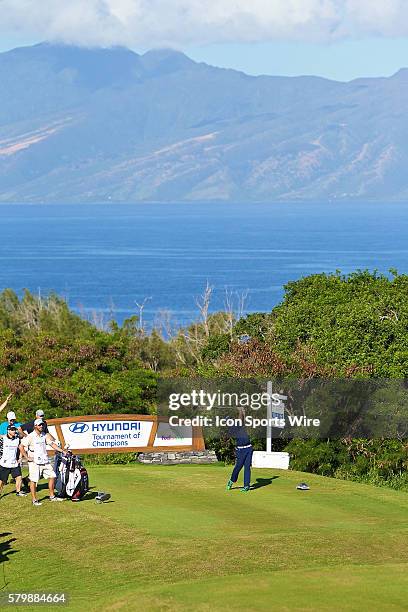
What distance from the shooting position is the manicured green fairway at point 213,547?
16641 millimetres

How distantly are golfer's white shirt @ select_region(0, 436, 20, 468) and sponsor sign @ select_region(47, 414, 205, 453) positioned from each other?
6298mm

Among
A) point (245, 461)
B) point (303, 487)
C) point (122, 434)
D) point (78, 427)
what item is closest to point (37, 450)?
point (245, 461)

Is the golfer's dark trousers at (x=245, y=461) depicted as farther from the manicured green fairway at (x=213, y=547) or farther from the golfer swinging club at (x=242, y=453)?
the manicured green fairway at (x=213, y=547)

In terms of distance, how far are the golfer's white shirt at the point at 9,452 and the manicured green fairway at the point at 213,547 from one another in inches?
36.2

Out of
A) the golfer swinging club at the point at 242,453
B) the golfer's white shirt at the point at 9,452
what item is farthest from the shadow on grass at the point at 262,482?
the golfer's white shirt at the point at 9,452

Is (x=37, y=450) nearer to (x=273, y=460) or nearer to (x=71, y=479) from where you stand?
(x=71, y=479)

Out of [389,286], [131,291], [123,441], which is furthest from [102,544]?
[131,291]

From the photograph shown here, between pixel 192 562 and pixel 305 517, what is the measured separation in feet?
14.2

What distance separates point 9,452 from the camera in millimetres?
22641

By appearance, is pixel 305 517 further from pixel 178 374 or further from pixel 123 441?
pixel 178 374

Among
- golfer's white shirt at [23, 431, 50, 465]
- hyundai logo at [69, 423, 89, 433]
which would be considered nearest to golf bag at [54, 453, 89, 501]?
golfer's white shirt at [23, 431, 50, 465]

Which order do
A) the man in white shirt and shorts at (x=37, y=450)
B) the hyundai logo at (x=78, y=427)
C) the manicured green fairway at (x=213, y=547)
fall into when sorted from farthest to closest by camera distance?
the hyundai logo at (x=78, y=427) → the man in white shirt and shorts at (x=37, y=450) → the manicured green fairway at (x=213, y=547)

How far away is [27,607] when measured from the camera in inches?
644

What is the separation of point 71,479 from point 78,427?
6146 mm
